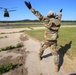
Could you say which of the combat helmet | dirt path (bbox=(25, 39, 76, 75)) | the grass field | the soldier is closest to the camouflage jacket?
the soldier

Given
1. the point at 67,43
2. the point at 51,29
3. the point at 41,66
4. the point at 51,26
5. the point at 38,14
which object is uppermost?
the point at 38,14

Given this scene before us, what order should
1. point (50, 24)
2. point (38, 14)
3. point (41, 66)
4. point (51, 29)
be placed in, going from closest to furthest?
point (38, 14) → point (50, 24) → point (51, 29) → point (41, 66)

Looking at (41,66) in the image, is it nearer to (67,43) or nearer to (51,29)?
(51,29)

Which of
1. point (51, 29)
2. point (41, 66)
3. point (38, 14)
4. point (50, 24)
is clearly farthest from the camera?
point (41, 66)

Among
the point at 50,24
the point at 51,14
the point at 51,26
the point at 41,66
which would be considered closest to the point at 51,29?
the point at 51,26

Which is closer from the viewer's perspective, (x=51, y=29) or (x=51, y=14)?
(x=51, y=14)

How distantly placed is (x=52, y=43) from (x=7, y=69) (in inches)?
91.7

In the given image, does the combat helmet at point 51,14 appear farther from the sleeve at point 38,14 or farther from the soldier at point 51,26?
the sleeve at point 38,14

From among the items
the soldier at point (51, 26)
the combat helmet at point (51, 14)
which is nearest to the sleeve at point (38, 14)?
the soldier at point (51, 26)

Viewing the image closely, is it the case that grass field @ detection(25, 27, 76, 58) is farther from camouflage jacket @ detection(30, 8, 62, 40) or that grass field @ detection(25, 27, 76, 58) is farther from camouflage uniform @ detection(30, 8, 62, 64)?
camouflage jacket @ detection(30, 8, 62, 40)

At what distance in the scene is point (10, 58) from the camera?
10.0 meters

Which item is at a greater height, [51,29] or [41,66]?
[51,29]

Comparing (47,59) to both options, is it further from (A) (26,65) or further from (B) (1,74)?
(B) (1,74)

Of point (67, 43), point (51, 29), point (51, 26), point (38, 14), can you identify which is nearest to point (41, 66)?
point (51, 29)
